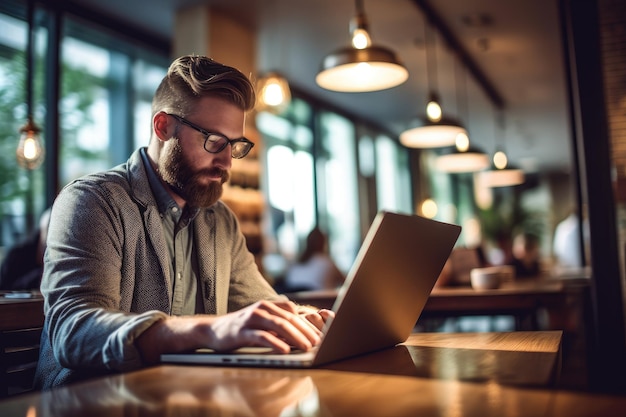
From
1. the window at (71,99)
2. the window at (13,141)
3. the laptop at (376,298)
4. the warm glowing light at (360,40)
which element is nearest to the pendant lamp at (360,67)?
the warm glowing light at (360,40)

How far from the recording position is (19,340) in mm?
1615

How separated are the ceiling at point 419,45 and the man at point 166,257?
4.51m

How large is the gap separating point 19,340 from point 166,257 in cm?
45

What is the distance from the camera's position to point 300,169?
8.94m

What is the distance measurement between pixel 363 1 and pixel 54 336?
5.38 meters

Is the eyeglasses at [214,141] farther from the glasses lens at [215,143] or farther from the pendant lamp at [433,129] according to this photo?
the pendant lamp at [433,129]

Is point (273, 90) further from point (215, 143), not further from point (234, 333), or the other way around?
point (234, 333)

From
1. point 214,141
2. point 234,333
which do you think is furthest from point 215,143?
point 234,333

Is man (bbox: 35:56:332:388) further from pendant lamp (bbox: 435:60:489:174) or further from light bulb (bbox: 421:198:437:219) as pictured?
light bulb (bbox: 421:198:437:219)

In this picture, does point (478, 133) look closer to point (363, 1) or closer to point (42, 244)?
point (363, 1)

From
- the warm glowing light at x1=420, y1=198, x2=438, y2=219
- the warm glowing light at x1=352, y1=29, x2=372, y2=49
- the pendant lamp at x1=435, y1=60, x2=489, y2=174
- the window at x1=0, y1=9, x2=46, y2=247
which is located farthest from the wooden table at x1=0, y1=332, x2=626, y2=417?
the warm glowing light at x1=420, y1=198, x2=438, y2=219

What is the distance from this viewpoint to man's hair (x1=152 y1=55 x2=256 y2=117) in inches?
64.9

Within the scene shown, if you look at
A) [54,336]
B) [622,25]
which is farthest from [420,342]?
[622,25]

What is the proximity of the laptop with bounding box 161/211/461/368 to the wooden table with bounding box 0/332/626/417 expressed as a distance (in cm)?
3
